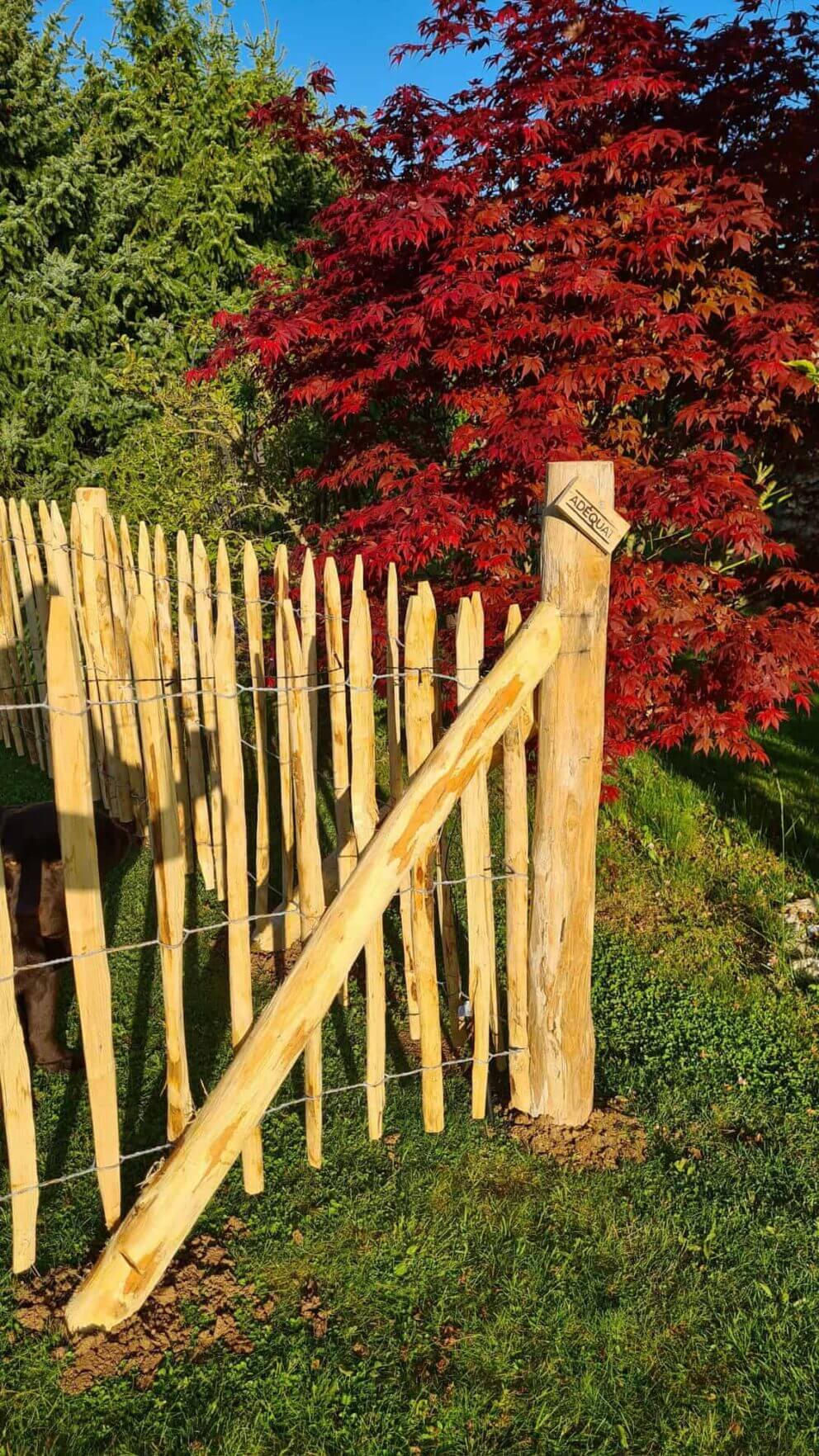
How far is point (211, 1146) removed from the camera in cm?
226

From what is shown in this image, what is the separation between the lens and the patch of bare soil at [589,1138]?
109 inches

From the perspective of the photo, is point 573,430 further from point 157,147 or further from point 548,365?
point 157,147

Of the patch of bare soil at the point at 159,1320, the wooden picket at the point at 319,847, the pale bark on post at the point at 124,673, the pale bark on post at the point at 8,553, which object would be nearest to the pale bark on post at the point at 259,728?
the wooden picket at the point at 319,847

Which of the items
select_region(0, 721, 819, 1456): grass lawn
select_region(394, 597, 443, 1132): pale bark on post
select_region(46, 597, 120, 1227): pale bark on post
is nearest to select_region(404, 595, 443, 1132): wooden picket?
select_region(394, 597, 443, 1132): pale bark on post

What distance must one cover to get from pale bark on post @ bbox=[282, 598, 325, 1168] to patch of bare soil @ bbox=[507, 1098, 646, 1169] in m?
0.62

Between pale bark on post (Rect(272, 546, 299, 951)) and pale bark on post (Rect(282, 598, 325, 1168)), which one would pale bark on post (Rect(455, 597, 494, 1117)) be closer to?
pale bark on post (Rect(282, 598, 325, 1168))

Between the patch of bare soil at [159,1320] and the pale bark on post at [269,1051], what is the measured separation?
0.18 ft

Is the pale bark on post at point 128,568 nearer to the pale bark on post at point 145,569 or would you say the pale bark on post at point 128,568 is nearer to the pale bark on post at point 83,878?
the pale bark on post at point 145,569

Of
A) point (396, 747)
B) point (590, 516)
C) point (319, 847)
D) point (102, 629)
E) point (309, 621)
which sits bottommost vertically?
point (319, 847)

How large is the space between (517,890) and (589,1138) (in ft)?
2.63

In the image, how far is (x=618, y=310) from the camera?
3830 millimetres

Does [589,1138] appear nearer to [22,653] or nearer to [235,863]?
[235,863]

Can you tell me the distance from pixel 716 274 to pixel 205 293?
8.47 metres

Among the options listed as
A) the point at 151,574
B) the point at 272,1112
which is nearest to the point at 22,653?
the point at 151,574
